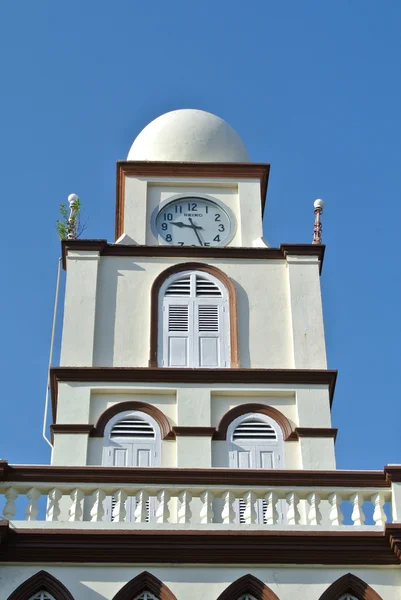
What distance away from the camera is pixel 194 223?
2588 centimetres

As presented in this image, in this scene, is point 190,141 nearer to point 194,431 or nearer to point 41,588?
point 194,431

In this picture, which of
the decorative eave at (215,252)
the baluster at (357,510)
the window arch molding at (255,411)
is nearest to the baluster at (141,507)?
the baluster at (357,510)

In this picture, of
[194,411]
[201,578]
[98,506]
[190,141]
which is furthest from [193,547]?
[190,141]

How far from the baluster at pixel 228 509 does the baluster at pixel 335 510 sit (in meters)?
1.31

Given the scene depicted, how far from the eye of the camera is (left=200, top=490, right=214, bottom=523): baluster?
1873 cm

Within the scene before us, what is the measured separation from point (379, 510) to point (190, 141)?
33.6ft

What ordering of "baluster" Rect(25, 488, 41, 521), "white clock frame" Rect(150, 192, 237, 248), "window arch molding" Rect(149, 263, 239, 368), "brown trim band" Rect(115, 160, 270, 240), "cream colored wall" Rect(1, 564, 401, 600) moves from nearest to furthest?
"cream colored wall" Rect(1, 564, 401, 600), "baluster" Rect(25, 488, 41, 521), "window arch molding" Rect(149, 263, 239, 368), "white clock frame" Rect(150, 192, 237, 248), "brown trim band" Rect(115, 160, 270, 240)

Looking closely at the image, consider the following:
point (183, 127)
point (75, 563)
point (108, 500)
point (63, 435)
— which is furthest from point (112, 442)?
point (183, 127)

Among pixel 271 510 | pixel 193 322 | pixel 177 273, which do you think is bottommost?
pixel 271 510

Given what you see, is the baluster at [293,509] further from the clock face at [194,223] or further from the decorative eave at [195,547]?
the clock face at [194,223]

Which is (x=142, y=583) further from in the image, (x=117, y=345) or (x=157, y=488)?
(x=117, y=345)

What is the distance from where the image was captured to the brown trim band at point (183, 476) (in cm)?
1894

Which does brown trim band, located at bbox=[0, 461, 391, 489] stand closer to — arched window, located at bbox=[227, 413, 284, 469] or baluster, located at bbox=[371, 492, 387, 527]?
baluster, located at bbox=[371, 492, 387, 527]

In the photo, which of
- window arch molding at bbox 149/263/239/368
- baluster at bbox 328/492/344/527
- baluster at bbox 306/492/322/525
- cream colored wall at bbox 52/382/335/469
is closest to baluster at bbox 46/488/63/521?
cream colored wall at bbox 52/382/335/469
